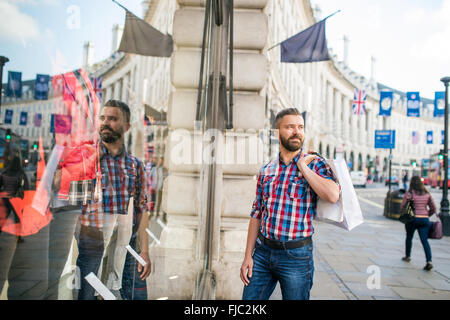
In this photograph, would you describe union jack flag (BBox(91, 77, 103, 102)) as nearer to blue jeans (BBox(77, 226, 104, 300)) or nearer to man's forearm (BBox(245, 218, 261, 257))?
blue jeans (BBox(77, 226, 104, 300))

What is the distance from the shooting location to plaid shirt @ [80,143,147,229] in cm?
204

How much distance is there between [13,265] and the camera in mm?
2238

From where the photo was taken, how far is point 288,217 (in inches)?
87.0

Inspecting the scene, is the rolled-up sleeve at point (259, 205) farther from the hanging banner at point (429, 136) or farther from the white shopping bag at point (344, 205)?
the hanging banner at point (429, 136)

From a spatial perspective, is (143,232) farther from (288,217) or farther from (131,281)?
(288,217)

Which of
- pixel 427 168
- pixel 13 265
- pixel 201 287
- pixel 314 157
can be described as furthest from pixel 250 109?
pixel 427 168

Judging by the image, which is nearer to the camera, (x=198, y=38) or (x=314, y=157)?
(x=314, y=157)

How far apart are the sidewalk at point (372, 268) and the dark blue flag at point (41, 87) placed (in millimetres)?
2589

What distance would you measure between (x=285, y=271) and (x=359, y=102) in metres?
3.82

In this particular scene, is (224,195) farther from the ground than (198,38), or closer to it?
closer to it

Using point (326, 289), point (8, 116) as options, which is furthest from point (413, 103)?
point (8, 116)
